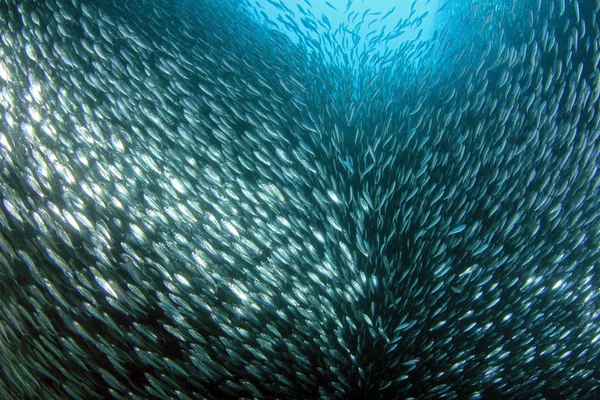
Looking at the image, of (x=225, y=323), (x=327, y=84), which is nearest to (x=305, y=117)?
(x=327, y=84)

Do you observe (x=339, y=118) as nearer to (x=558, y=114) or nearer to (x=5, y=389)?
(x=558, y=114)

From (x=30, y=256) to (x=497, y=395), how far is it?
620cm

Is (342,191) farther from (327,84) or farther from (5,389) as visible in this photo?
(5,389)

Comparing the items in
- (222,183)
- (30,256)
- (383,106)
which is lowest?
(30,256)

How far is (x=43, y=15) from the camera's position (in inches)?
200

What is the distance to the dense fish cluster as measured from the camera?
3855 millimetres

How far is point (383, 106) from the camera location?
23.8ft

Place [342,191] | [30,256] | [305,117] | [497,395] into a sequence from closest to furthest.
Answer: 1. [30,256]
2. [497,395]
3. [342,191]
4. [305,117]

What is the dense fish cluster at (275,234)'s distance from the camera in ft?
12.6

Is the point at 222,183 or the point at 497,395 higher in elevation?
the point at 222,183

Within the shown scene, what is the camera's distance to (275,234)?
4609 millimetres

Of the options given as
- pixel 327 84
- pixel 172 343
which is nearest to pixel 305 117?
pixel 327 84

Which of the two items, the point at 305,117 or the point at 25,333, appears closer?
the point at 25,333

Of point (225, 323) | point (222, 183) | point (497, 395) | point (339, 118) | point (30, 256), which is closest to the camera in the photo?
point (30, 256)
